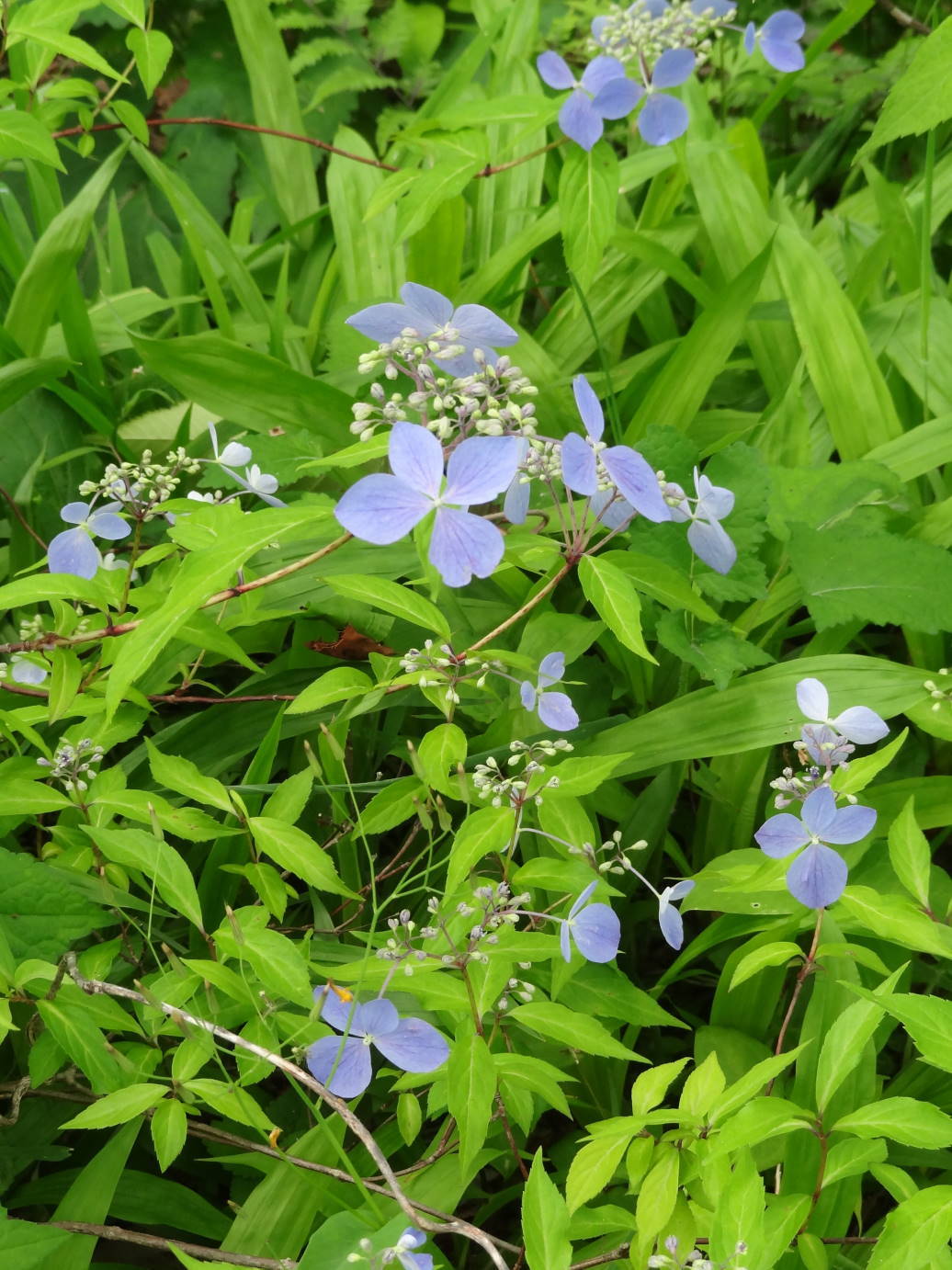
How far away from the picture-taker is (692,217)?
5.98ft

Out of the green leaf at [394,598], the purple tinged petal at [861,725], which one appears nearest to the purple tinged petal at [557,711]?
the green leaf at [394,598]

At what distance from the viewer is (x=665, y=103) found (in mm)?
1388

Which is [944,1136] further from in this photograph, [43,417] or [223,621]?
[43,417]

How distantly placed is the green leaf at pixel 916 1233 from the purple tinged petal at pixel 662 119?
1209 mm

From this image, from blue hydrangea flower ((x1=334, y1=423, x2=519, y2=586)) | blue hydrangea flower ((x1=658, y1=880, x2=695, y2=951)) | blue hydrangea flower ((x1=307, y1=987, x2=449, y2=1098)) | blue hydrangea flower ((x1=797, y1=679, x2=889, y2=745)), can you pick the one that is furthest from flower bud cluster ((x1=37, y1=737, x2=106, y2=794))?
blue hydrangea flower ((x1=797, y1=679, x2=889, y2=745))

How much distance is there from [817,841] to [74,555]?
0.76m

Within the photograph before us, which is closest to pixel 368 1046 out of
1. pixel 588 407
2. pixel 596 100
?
pixel 588 407

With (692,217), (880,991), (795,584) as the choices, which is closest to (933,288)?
(692,217)

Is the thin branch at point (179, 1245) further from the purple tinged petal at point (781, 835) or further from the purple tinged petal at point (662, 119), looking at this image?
the purple tinged petal at point (662, 119)

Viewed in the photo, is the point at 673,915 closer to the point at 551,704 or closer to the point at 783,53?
the point at 551,704

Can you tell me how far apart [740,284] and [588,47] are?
Answer: 0.36 metres

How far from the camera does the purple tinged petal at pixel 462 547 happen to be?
2.42ft

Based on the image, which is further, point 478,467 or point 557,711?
point 557,711

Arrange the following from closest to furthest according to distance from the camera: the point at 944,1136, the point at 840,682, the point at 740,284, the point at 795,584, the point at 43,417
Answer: the point at 944,1136 → the point at 840,682 → the point at 795,584 → the point at 740,284 → the point at 43,417
